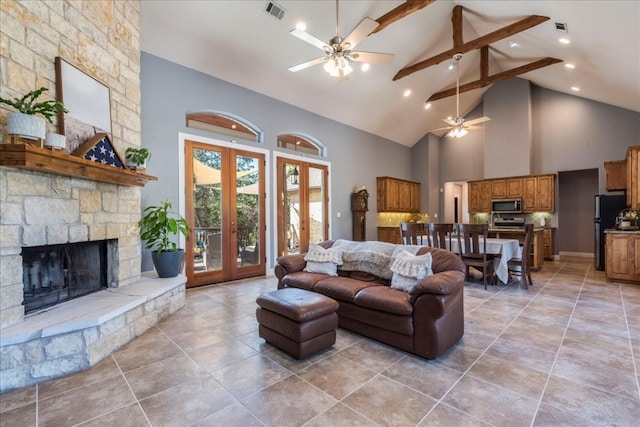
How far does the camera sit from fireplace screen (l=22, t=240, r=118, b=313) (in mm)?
2596

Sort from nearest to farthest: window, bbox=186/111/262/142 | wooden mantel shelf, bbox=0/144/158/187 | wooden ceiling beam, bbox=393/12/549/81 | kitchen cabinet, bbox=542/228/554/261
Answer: wooden mantel shelf, bbox=0/144/158/187, wooden ceiling beam, bbox=393/12/549/81, window, bbox=186/111/262/142, kitchen cabinet, bbox=542/228/554/261

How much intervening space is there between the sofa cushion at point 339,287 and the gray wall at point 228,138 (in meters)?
2.90

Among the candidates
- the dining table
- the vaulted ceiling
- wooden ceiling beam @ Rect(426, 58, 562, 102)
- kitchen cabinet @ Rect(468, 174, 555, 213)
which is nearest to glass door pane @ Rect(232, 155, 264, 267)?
the vaulted ceiling

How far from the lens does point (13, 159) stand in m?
2.13

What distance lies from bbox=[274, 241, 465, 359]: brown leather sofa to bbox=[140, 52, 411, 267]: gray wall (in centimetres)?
322

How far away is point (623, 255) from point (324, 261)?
5.43m

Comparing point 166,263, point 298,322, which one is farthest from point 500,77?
point 166,263

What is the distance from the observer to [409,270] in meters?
2.99

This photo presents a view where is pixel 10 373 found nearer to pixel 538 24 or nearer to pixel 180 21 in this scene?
pixel 180 21

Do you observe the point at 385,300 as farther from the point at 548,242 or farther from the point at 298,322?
the point at 548,242

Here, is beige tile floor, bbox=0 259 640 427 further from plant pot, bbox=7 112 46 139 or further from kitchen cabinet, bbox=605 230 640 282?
kitchen cabinet, bbox=605 230 640 282

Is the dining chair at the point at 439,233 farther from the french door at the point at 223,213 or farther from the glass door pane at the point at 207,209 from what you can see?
the glass door pane at the point at 207,209

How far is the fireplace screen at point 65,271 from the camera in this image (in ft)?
8.52

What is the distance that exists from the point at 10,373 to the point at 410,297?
3141 millimetres
